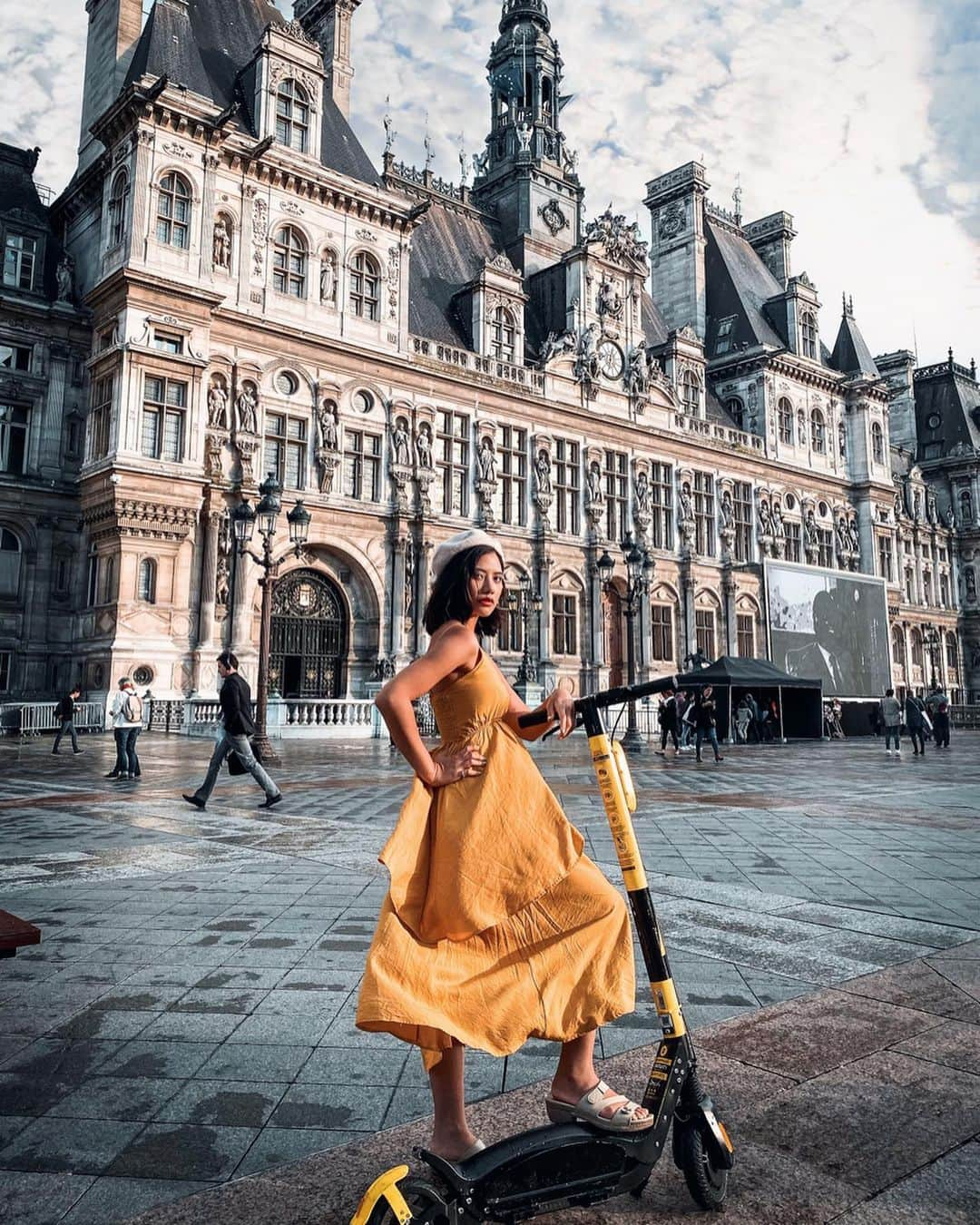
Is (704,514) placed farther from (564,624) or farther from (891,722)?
(891,722)

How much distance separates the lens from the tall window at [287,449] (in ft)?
89.0

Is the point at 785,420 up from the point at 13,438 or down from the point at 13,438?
up

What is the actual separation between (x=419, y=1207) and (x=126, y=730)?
12280 mm

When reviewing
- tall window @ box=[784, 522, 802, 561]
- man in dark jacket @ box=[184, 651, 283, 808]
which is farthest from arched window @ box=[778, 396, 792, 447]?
man in dark jacket @ box=[184, 651, 283, 808]

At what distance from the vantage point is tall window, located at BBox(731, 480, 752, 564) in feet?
136

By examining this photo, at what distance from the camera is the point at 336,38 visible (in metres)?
34.3

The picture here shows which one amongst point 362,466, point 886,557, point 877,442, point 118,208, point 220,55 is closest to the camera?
point 118,208

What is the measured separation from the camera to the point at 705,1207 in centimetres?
231

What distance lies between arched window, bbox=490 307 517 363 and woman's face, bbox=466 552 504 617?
108 ft

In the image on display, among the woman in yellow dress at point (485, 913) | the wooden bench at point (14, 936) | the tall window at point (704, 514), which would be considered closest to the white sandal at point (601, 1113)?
the woman in yellow dress at point (485, 913)

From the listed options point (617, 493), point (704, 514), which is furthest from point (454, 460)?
point (704, 514)

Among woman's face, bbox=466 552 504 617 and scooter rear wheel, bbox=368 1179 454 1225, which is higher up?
woman's face, bbox=466 552 504 617

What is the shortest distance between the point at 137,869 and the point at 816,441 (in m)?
44.8

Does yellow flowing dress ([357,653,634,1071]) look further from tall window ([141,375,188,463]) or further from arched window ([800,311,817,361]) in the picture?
arched window ([800,311,817,361])
